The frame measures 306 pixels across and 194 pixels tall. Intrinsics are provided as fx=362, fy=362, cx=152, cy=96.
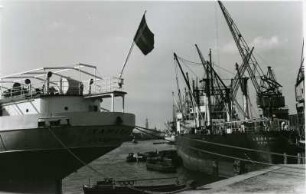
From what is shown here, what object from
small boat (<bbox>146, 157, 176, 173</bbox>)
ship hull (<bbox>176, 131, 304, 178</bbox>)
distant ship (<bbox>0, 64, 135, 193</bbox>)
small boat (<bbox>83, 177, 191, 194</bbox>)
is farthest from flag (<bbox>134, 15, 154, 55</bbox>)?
small boat (<bbox>146, 157, 176, 173</bbox>)

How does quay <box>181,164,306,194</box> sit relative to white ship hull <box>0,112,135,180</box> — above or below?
below

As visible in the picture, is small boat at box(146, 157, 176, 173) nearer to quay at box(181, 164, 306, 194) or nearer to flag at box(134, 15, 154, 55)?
quay at box(181, 164, 306, 194)

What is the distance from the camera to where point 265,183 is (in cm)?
1367

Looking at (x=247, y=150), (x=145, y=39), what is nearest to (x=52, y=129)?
(x=145, y=39)

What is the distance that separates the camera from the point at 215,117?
222ft

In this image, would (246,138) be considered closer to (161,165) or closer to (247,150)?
(247,150)

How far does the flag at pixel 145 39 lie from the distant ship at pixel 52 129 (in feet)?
6.66

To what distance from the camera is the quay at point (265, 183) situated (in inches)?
485

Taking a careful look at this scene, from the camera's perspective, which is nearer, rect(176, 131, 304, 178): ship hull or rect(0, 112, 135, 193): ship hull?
rect(0, 112, 135, 193): ship hull

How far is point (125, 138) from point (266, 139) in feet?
47.6

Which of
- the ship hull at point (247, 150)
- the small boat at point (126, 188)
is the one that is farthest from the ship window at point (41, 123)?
the ship hull at point (247, 150)

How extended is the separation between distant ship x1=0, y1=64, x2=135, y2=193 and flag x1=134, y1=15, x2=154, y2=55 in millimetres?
2029

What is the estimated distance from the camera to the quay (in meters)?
12.3

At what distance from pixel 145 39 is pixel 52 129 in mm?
6131
